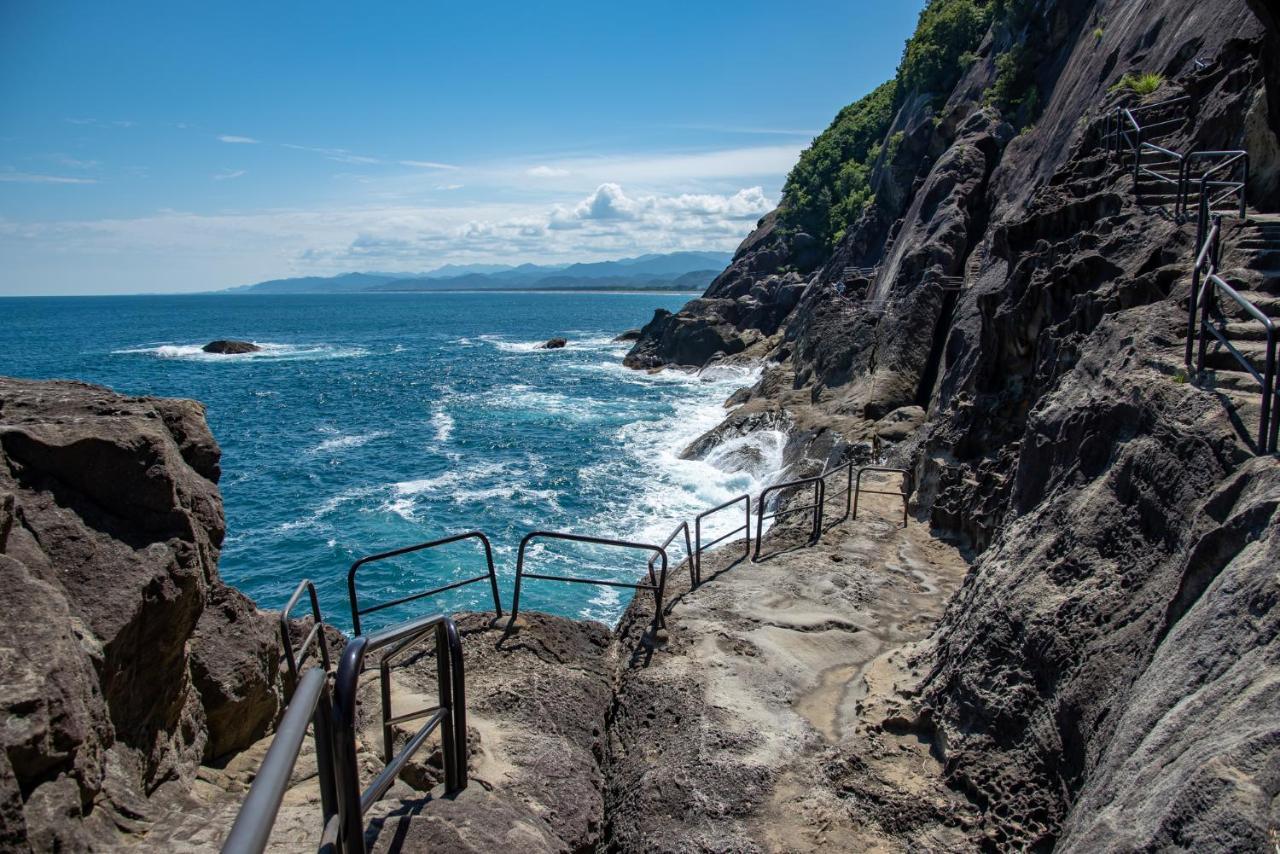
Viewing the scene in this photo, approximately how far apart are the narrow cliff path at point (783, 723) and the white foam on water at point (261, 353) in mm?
76001

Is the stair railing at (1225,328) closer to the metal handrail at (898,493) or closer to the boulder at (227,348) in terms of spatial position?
the metal handrail at (898,493)

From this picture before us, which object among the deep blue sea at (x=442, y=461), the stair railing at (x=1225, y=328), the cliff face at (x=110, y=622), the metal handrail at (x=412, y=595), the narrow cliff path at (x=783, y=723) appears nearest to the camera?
the cliff face at (x=110, y=622)

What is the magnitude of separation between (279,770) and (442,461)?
110 feet

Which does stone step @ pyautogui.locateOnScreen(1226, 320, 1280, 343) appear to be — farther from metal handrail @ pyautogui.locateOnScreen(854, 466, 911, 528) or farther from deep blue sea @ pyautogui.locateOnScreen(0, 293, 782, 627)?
deep blue sea @ pyautogui.locateOnScreen(0, 293, 782, 627)

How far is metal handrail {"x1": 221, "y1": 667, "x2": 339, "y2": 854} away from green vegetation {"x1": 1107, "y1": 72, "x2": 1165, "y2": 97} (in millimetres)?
18782

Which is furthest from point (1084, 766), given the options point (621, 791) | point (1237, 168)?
point (1237, 168)

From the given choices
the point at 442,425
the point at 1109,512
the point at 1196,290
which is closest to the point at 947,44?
the point at 442,425

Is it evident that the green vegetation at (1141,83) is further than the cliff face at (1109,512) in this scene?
Yes

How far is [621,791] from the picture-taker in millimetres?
6867

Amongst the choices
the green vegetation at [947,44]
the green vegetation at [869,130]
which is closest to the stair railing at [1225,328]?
the green vegetation at [869,130]

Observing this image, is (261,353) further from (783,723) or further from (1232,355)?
(1232,355)

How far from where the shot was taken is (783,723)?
7.49 metres

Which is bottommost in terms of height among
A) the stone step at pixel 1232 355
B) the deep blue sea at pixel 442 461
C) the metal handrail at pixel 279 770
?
the deep blue sea at pixel 442 461

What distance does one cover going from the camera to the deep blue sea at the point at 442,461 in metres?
22.5
